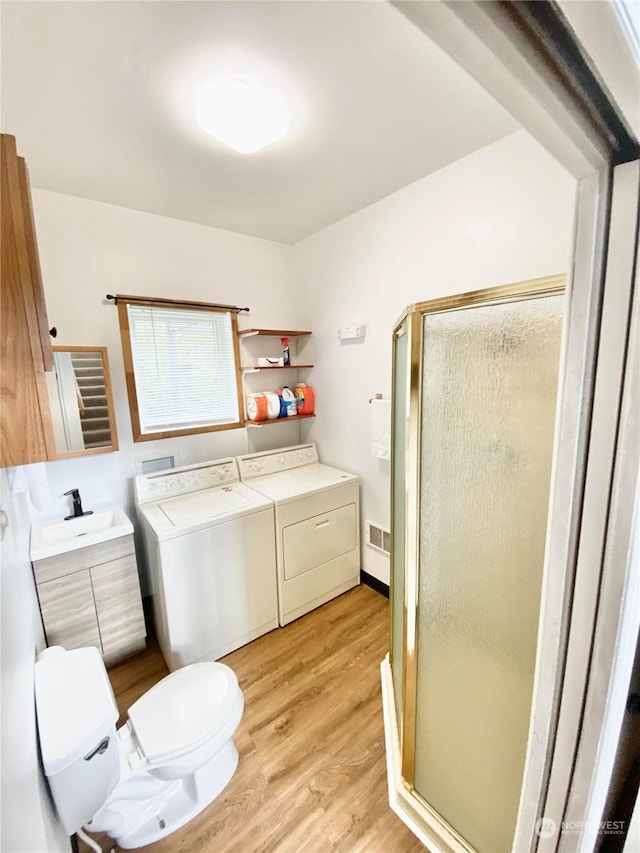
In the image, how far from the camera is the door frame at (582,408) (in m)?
0.37

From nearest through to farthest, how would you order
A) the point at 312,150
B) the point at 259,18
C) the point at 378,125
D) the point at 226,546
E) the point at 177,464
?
the point at 259,18 < the point at 378,125 < the point at 312,150 < the point at 226,546 < the point at 177,464

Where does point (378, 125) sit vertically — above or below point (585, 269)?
above

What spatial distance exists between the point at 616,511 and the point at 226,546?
1.76 metres

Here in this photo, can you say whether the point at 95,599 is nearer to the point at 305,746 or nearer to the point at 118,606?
the point at 118,606

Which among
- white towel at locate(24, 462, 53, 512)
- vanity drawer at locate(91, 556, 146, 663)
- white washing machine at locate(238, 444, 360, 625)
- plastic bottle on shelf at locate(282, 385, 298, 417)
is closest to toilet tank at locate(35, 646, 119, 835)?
white towel at locate(24, 462, 53, 512)

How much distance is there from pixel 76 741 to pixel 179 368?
189 cm

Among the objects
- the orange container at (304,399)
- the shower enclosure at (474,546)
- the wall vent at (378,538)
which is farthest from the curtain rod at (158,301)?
the wall vent at (378,538)

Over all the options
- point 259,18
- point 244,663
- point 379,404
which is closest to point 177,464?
point 244,663

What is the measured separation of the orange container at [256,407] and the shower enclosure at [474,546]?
1.53m

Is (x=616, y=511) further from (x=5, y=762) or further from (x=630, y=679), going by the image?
(x=5, y=762)

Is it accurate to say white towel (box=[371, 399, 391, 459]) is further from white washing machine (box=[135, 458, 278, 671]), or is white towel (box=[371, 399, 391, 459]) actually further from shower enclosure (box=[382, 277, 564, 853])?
shower enclosure (box=[382, 277, 564, 853])

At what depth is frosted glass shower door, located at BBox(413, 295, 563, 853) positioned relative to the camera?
0.77 metres

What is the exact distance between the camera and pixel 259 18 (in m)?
0.94

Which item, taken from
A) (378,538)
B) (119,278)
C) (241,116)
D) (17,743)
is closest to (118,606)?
(17,743)
